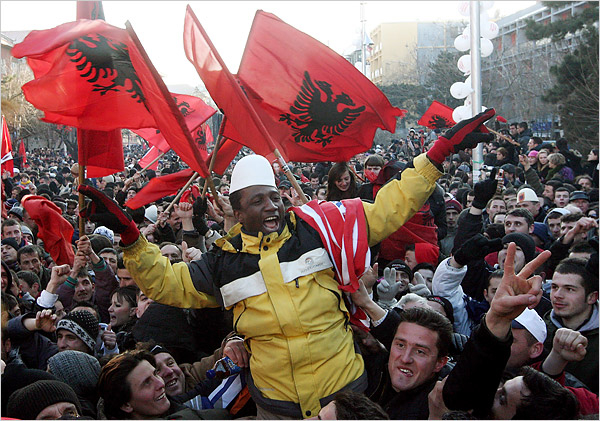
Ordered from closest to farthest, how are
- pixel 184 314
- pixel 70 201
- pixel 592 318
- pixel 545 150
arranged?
pixel 592 318, pixel 184 314, pixel 70 201, pixel 545 150

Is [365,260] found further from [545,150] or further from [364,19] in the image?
[364,19]

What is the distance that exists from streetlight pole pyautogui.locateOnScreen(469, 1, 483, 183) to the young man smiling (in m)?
7.97

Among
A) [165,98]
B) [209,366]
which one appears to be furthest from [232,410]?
[165,98]

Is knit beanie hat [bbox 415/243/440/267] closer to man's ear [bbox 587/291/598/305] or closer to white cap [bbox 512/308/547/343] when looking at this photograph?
man's ear [bbox 587/291/598/305]

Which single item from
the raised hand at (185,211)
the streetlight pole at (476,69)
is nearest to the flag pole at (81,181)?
the raised hand at (185,211)

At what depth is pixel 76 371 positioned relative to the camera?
3.59 meters

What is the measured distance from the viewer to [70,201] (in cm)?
1065

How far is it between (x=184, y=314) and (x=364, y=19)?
22.3 meters

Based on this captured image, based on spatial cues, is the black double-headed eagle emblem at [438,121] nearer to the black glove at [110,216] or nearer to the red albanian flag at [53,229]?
the red albanian flag at [53,229]

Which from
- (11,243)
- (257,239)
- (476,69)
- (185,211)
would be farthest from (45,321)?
(476,69)

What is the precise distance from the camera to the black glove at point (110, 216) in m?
3.12

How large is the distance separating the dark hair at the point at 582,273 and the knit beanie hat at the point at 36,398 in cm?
284

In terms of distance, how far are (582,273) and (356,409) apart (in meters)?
2.02

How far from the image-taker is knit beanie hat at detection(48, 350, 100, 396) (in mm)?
3547
